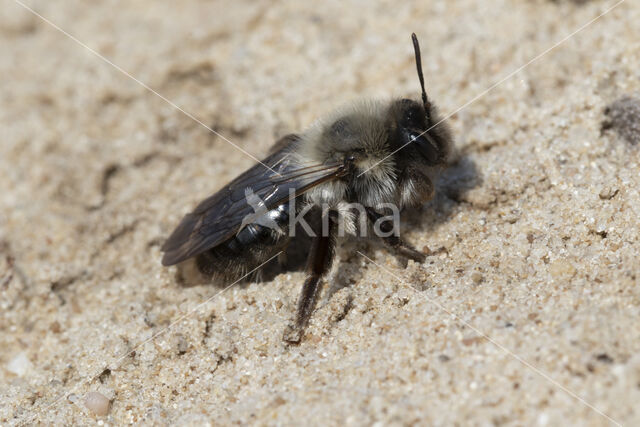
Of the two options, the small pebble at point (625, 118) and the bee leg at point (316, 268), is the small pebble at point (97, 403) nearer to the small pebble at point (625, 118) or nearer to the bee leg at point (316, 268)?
the bee leg at point (316, 268)

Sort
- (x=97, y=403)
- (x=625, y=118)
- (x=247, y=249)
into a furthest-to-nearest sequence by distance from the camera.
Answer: (x=625, y=118) → (x=247, y=249) → (x=97, y=403)

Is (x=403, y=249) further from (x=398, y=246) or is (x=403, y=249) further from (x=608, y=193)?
(x=608, y=193)

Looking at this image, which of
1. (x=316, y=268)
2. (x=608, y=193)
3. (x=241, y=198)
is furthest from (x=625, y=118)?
(x=241, y=198)

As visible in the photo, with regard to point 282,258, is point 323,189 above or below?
above

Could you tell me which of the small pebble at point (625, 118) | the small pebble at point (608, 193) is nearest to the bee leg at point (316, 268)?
the small pebble at point (608, 193)

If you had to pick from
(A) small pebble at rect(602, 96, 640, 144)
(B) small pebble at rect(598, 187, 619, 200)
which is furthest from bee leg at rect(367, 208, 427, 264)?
(A) small pebble at rect(602, 96, 640, 144)

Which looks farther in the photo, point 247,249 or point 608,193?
point 247,249

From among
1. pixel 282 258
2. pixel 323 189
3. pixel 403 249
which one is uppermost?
pixel 323 189

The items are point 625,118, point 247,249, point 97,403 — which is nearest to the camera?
point 97,403
